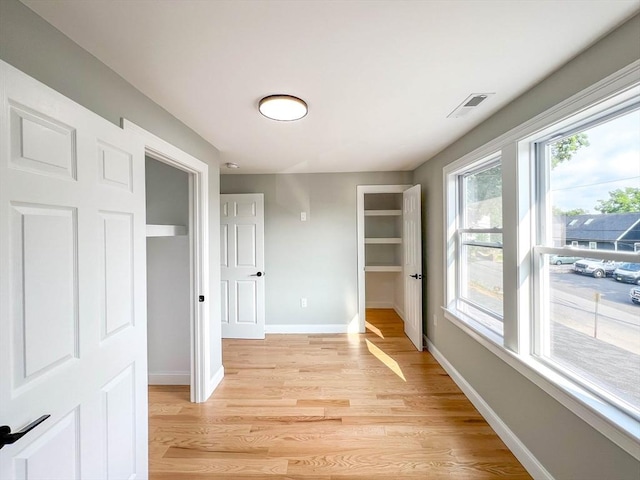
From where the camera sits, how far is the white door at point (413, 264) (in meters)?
3.23

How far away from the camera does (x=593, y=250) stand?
1311 mm

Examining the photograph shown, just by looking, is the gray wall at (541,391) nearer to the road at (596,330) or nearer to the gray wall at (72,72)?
the road at (596,330)

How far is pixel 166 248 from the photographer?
2.60 meters

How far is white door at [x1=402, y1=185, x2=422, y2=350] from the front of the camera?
323 cm

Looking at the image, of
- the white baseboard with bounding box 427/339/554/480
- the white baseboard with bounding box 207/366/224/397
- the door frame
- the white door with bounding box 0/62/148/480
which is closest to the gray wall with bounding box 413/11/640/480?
the white baseboard with bounding box 427/339/554/480

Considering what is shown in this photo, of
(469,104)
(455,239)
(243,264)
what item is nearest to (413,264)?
(455,239)

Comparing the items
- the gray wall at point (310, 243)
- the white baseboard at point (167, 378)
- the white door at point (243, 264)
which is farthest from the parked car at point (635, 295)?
the white door at point (243, 264)

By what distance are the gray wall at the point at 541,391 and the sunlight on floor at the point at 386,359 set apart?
0.53 meters

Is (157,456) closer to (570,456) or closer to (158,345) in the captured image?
(158,345)

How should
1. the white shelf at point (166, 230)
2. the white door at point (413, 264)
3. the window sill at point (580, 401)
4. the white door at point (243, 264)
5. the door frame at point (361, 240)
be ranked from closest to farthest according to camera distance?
the window sill at point (580, 401), the white shelf at point (166, 230), the white door at point (413, 264), the white door at point (243, 264), the door frame at point (361, 240)

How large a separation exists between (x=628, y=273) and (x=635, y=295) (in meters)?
0.10

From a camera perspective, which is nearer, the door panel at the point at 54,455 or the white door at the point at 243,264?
the door panel at the point at 54,455

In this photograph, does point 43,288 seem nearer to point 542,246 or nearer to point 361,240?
point 542,246

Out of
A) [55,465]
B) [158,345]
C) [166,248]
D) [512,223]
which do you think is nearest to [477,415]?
[512,223]
